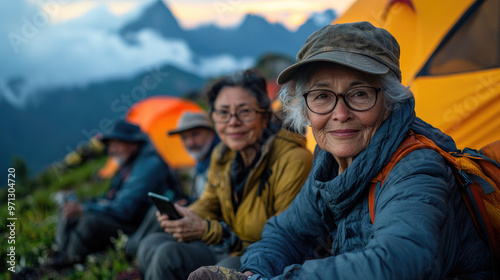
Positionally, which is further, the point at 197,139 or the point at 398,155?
the point at 197,139

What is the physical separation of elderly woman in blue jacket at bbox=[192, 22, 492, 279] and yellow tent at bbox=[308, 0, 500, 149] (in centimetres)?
153

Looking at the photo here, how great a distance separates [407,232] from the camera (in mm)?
1160

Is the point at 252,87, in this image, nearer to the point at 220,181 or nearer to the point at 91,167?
the point at 220,181

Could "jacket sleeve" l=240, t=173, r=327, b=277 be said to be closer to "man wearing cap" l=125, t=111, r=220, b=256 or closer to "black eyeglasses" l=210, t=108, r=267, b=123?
"black eyeglasses" l=210, t=108, r=267, b=123

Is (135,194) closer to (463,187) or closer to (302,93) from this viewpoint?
(302,93)

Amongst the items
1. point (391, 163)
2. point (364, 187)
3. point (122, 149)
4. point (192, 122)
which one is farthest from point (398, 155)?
point (122, 149)

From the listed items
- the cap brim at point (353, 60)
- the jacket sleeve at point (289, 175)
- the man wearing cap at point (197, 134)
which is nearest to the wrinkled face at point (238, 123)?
the jacket sleeve at point (289, 175)

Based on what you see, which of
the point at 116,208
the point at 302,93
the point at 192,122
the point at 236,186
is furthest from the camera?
the point at 192,122

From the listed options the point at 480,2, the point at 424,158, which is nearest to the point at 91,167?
the point at 480,2

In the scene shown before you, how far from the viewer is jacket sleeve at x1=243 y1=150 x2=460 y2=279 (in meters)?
1.13

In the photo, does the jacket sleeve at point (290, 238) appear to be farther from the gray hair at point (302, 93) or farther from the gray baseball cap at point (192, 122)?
the gray baseball cap at point (192, 122)

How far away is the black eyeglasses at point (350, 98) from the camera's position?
1.55 metres

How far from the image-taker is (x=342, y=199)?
5.07ft

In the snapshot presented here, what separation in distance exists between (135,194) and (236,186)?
1852mm
